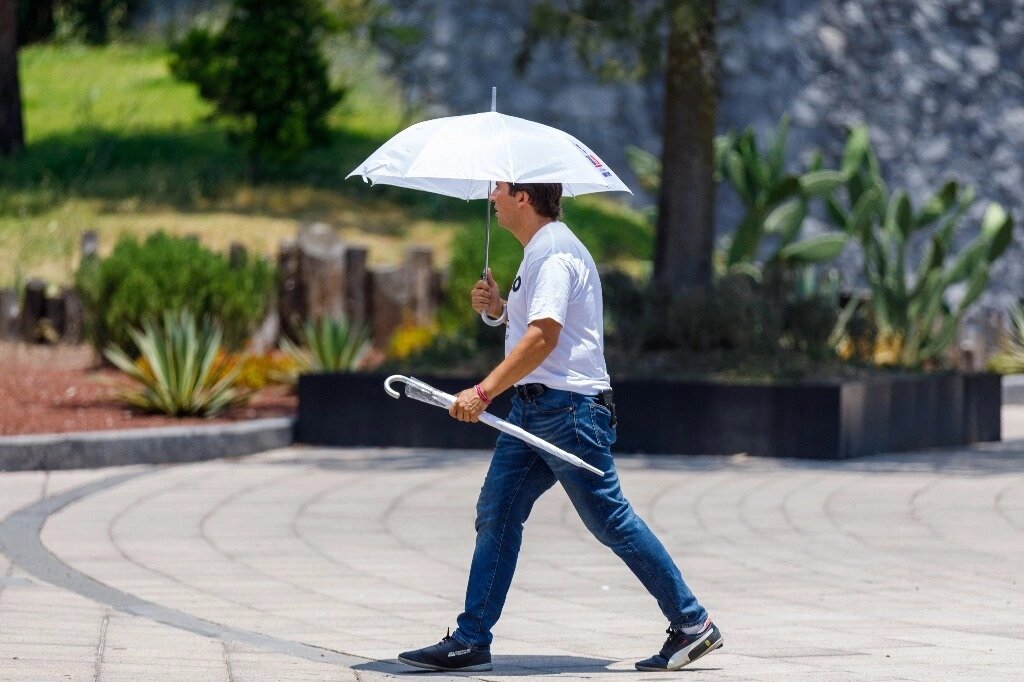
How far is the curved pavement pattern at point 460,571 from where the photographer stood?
647 centimetres

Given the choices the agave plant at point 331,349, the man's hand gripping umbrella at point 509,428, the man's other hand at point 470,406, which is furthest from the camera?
the agave plant at point 331,349

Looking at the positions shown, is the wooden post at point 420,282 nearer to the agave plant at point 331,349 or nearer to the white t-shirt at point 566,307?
the agave plant at point 331,349

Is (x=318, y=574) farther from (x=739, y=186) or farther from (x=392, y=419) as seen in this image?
(x=739, y=186)

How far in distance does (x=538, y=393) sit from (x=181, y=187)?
57.8 feet

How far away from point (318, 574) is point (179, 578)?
2.03ft

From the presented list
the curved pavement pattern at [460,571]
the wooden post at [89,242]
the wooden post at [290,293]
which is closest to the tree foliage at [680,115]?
the curved pavement pattern at [460,571]

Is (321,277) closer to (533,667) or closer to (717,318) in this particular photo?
(717,318)

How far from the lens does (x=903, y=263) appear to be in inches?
677

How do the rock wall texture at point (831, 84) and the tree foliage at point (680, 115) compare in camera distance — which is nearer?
the tree foliage at point (680, 115)

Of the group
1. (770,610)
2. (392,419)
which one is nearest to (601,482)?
(770,610)

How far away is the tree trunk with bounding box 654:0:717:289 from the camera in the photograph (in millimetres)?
14820

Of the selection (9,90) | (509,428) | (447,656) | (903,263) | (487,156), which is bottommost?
(447,656)

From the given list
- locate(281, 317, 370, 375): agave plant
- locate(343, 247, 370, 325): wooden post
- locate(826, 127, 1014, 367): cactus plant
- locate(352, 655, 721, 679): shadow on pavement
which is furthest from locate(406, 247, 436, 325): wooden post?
locate(352, 655, 721, 679): shadow on pavement

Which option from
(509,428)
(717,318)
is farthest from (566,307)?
(717,318)
